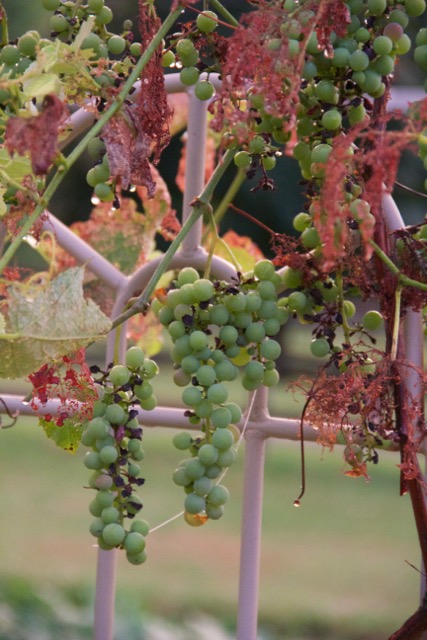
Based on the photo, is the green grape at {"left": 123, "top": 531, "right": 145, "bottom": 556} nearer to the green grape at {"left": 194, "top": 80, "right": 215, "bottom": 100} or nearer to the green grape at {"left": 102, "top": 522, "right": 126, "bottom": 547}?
the green grape at {"left": 102, "top": 522, "right": 126, "bottom": 547}

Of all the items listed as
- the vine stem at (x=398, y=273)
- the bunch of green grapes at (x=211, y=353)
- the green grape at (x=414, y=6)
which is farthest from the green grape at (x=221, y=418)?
the green grape at (x=414, y=6)

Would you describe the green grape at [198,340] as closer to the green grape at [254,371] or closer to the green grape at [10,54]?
the green grape at [254,371]

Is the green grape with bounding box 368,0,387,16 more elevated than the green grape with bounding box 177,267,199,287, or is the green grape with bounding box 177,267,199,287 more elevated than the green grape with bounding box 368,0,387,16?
the green grape with bounding box 368,0,387,16

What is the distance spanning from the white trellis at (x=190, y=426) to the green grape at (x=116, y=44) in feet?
0.40

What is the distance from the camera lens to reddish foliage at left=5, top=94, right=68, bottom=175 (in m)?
0.33

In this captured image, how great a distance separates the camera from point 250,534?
0.57 metres

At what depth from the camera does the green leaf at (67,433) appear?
1.63 ft

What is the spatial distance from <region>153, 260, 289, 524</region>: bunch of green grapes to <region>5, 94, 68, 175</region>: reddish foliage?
0.38 feet

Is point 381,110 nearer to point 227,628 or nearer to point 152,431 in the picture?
point 227,628

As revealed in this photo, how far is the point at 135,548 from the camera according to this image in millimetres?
434

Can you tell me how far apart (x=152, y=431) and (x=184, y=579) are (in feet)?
6.79

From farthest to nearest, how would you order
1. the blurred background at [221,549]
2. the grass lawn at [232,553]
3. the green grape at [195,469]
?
the grass lawn at [232,553] → the blurred background at [221,549] → the green grape at [195,469]

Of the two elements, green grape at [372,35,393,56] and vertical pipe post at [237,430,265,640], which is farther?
vertical pipe post at [237,430,265,640]

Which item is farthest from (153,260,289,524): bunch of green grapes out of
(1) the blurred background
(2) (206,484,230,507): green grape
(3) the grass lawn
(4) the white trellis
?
(3) the grass lawn
